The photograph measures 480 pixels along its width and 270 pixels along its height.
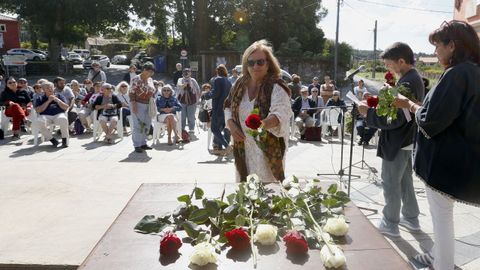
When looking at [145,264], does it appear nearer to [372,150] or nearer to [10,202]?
[10,202]

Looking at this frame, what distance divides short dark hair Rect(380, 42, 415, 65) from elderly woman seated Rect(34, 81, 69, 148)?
7.19 m

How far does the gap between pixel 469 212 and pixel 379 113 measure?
223 centimetres

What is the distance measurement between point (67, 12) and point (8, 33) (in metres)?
14.1

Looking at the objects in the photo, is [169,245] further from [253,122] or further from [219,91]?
[219,91]

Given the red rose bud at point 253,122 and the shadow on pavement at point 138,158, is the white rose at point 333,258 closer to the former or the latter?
the red rose bud at point 253,122

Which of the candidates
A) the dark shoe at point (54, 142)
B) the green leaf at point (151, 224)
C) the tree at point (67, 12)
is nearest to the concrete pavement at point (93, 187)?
the dark shoe at point (54, 142)

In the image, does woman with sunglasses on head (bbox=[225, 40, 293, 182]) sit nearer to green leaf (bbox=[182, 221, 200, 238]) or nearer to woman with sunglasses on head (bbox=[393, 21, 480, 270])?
woman with sunglasses on head (bbox=[393, 21, 480, 270])

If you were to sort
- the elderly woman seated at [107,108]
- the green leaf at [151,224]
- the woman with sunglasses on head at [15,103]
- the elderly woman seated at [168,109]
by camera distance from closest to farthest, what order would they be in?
the green leaf at [151,224] < the elderly woman seated at [168,109] < the elderly woman seated at [107,108] < the woman with sunglasses on head at [15,103]

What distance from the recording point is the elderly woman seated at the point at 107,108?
9.45m

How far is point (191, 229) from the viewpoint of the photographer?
201cm

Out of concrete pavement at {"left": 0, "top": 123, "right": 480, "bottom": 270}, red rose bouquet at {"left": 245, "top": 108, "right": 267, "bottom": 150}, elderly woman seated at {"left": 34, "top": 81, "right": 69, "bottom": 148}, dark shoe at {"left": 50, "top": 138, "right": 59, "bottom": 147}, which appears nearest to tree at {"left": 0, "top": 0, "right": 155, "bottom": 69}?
concrete pavement at {"left": 0, "top": 123, "right": 480, "bottom": 270}

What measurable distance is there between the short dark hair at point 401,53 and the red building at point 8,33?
42669 millimetres

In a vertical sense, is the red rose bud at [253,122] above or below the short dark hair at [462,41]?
below

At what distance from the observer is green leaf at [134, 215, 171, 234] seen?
2.09 m
